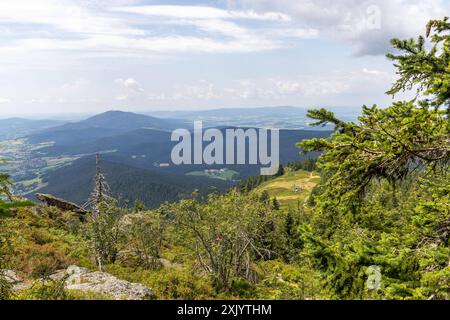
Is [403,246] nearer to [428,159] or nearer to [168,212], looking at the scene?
[428,159]

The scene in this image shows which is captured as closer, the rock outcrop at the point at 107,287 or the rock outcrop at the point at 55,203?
the rock outcrop at the point at 107,287

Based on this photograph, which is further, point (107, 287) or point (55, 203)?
point (55, 203)

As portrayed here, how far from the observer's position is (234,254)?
20422 millimetres

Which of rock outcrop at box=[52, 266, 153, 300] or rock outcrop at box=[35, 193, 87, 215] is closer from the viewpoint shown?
rock outcrop at box=[52, 266, 153, 300]

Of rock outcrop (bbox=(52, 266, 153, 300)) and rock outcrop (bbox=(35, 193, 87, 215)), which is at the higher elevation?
rock outcrop (bbox=(52, 266, 153, 300))

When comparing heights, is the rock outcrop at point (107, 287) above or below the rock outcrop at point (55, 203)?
above

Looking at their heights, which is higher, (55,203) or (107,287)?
(107,287)
